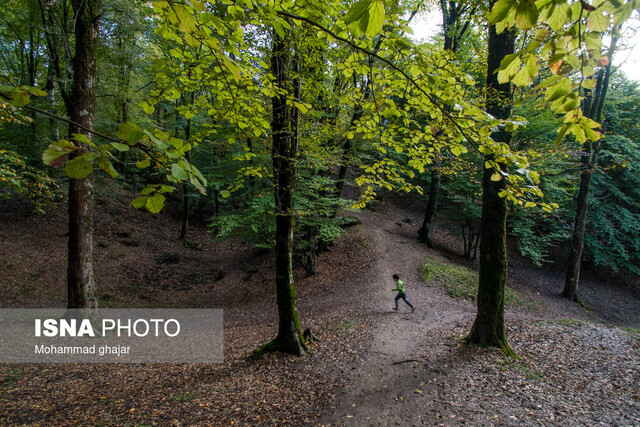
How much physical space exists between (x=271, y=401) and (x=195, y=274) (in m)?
9.84

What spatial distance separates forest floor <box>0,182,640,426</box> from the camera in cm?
369

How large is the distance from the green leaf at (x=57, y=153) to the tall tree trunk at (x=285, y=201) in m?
3.82

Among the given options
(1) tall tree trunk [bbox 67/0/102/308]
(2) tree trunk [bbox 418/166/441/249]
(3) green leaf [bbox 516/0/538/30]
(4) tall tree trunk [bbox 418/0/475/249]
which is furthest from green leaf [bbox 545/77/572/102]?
(2) tree trunk [bbox 418/166/441/249]

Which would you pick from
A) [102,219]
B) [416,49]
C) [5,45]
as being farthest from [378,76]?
[5,45]

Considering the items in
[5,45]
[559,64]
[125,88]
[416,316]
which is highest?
[5,45]

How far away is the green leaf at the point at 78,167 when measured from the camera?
3.50ft

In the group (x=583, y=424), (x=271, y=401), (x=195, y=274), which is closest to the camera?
(x=583, y=424)

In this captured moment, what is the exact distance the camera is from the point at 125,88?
1282 centimetres

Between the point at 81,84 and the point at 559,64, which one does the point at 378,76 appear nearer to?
the point at 559,64

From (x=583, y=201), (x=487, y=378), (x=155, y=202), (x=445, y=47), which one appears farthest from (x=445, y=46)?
(x=155, y=202)

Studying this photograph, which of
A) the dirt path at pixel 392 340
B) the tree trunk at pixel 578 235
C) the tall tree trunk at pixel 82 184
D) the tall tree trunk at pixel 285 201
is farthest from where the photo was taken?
the tree trunk at pixel 578 235

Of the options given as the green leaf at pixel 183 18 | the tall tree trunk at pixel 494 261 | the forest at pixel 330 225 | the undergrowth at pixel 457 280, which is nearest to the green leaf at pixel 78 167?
the forest at pixel 330 225

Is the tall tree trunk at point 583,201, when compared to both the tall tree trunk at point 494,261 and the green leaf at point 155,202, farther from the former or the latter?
the green leaf at point 155,202

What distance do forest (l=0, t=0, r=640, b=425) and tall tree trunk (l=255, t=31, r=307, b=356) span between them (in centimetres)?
4
